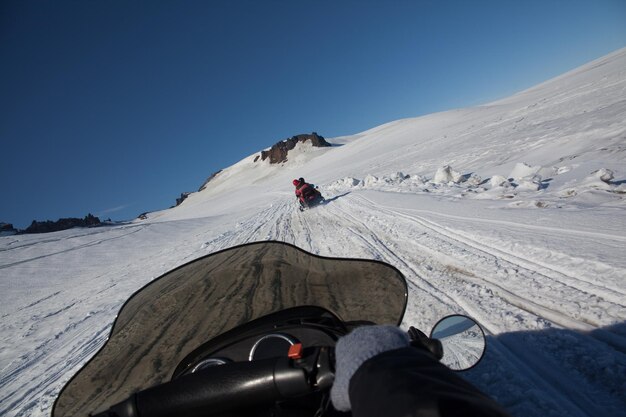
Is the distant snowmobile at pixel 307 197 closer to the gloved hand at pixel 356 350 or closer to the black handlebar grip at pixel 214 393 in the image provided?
the black handlebar grip at pixel 214 393

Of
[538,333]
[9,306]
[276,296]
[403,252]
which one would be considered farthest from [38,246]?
[538,333]

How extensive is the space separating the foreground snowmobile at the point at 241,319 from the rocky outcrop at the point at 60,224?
3823 centimetres

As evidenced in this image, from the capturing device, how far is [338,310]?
179 centimetres

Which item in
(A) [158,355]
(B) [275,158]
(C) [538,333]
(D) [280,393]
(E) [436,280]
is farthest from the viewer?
(B) [275,158]

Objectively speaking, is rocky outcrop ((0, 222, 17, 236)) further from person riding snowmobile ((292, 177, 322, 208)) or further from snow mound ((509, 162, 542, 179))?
snow mound ((509, 162, 542, 179))

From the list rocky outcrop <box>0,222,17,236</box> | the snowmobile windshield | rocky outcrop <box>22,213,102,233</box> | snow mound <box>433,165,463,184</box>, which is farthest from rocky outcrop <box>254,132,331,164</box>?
the snowmobile windshield

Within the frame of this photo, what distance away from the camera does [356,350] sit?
36.3 inches

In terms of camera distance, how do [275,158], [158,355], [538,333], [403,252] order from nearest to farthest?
1. [158,355]
2. [538,333]
3. [403,252]
4. [275,158]

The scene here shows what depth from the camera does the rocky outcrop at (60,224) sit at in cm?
3525

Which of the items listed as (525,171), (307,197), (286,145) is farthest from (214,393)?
(286,145)

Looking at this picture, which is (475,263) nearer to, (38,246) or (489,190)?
(489,190)

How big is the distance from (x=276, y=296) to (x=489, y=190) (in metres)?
6.70

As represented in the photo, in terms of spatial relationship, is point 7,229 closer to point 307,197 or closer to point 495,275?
point 307,197

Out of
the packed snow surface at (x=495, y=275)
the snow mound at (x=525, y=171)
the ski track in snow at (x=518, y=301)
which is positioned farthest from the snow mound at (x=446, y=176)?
the ski track in snow at (x=518, y=301)
